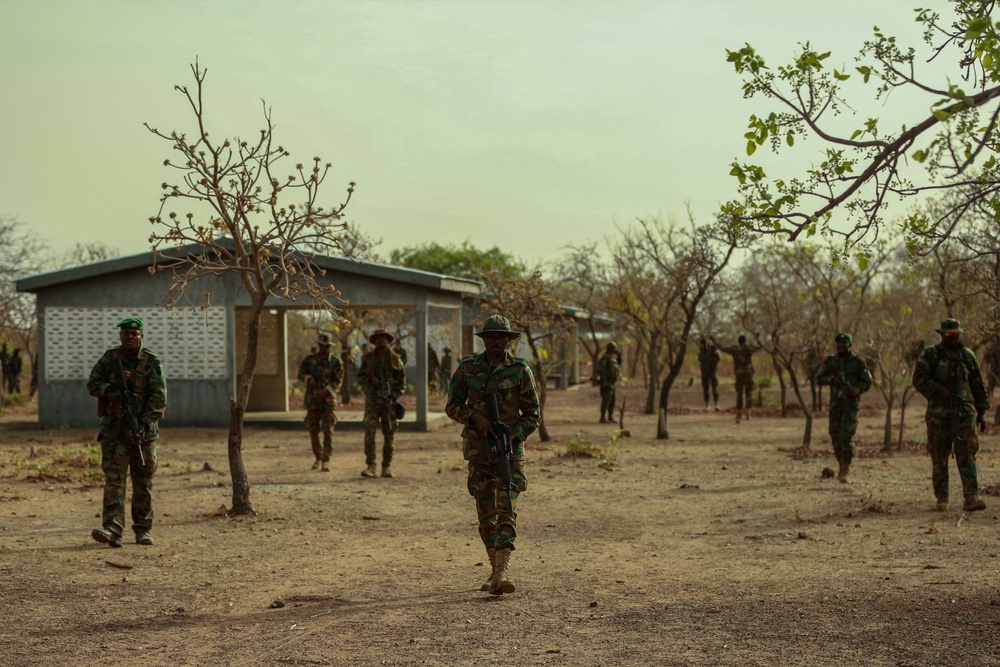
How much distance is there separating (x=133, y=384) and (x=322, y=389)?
5908 mm

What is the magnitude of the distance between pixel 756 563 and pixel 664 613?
194cm

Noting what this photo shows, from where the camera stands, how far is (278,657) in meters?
5.95

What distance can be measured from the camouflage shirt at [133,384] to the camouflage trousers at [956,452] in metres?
6.88

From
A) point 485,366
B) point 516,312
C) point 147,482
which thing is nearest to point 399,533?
Answer: point 147,482

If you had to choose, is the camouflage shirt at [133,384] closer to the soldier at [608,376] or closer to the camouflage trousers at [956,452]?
the camouflage trousers at [956,452]

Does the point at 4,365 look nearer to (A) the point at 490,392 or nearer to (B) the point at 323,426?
(B) the point at 323,426

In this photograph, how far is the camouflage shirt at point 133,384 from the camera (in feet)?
30.1

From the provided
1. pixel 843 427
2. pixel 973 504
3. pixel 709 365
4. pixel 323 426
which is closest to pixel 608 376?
pixel 709 365

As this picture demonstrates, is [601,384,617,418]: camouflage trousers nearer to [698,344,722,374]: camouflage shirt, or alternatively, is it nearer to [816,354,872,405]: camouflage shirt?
[698,344,722,374]: camouflage shirt

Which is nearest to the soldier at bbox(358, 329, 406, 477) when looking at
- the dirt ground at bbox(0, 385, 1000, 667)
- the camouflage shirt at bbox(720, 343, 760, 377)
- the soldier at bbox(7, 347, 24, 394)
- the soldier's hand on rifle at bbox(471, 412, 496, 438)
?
the dirt ground at bbox(0, 385, 1000, 667)

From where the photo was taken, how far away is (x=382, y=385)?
14.4 m

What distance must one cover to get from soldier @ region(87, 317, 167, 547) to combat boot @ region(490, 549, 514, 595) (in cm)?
334

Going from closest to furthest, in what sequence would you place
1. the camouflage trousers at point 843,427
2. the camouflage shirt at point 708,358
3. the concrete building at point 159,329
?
the camouflage trousers at point 843,427 < the concrete building at point 159,329 < the camouflage shirt at point 708,358

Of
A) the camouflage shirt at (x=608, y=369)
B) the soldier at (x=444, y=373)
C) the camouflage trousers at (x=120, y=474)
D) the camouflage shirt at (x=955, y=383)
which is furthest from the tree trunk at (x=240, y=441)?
the soldier at (x=444, y=373)
